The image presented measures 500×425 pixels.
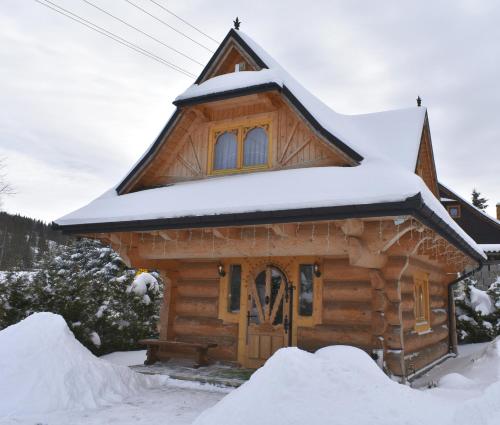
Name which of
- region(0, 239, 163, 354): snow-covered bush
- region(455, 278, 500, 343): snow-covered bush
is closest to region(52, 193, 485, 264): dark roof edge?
region(0, 239, 163, 354): snow-covered bush

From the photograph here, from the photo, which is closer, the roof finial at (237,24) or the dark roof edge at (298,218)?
the dark roof edge at (298,218)

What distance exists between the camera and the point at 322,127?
900 cm

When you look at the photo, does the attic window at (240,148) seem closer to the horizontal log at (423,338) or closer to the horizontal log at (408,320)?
the horizontal log at (408,320)

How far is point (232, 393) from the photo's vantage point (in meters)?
5.63

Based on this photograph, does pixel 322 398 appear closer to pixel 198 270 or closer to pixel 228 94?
pixel 198 270

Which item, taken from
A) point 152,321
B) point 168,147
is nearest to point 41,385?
point 168,147

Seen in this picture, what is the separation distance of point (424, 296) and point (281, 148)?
552 centimetres

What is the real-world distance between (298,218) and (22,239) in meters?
62.4

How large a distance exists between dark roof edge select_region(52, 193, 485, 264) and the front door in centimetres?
217

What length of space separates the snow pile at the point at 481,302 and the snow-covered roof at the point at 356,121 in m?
8.83

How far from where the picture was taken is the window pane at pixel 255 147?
10.4m

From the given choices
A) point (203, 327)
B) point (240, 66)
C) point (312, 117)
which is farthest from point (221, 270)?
point (240, 66)

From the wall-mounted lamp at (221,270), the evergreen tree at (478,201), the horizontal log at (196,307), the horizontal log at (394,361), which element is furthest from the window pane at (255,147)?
the evergreen tree at (478,201)

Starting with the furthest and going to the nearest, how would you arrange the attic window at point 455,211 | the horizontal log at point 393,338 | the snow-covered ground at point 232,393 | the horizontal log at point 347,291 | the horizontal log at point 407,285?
the attic window at point 455,211 → the horizontal log at point 407,285 → the horizontal log at point 347,291 → the horizontal log at point 393,338 → the snow-covered ground at point 232,393
